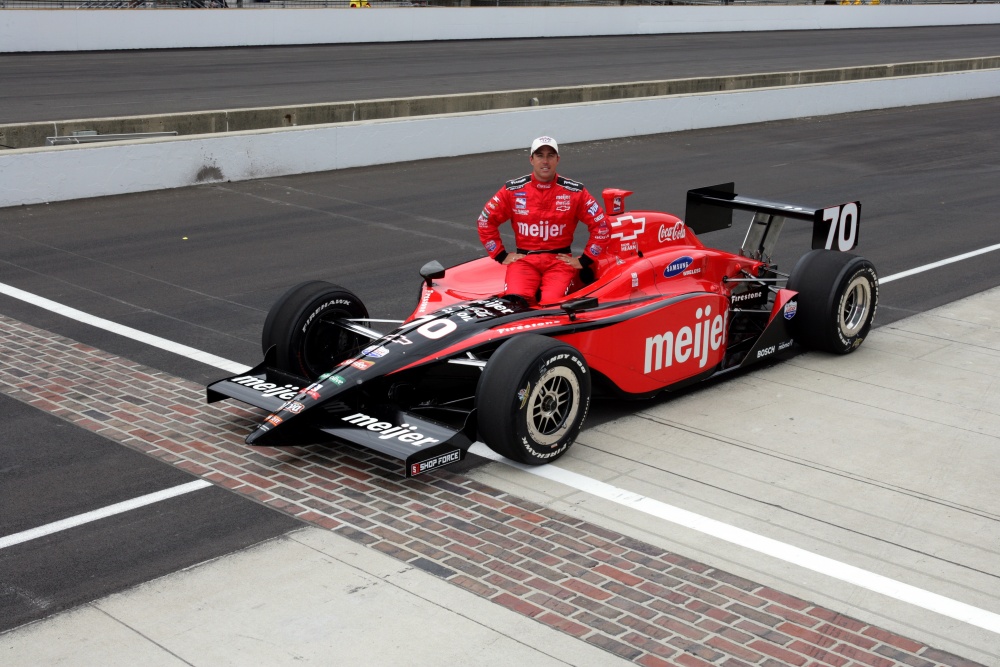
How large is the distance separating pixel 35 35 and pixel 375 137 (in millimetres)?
15313

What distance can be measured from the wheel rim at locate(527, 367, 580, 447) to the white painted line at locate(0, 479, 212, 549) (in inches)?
76.9

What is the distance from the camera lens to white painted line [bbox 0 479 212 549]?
604cm

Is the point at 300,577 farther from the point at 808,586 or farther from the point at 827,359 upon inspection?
the point at 827,359

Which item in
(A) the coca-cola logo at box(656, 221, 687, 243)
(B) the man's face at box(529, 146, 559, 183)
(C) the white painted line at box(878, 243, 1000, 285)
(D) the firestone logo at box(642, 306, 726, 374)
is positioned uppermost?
(B) the man's face at box(529, 146, 559, 183)

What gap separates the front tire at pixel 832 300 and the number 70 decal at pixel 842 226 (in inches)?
17.0

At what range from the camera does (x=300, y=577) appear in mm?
5684

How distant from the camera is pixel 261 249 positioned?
41.6ft

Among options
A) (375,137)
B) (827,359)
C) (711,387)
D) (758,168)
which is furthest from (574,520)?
(758,168)

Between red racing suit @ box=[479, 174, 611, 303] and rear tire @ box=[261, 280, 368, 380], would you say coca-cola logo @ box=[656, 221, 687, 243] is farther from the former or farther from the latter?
rear tire @ box=[261, 280, 368, 380]

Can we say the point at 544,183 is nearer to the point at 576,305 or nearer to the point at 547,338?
the point at 576,305

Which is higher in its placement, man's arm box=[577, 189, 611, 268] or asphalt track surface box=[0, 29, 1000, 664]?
man's arm box=[577, 189, 611, 268]

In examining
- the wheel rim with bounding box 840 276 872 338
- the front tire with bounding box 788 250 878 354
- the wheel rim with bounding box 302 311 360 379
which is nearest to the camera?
the wheel rim with bounding box 302 311 360 379

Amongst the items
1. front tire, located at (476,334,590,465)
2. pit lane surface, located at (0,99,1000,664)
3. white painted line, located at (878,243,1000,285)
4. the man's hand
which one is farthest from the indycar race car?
white painted line, located at (878,243,1000,285)

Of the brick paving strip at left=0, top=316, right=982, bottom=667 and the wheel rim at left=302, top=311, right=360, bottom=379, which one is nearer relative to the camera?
the brick paving strip at left=0, top=316, right=982, bottom=667
